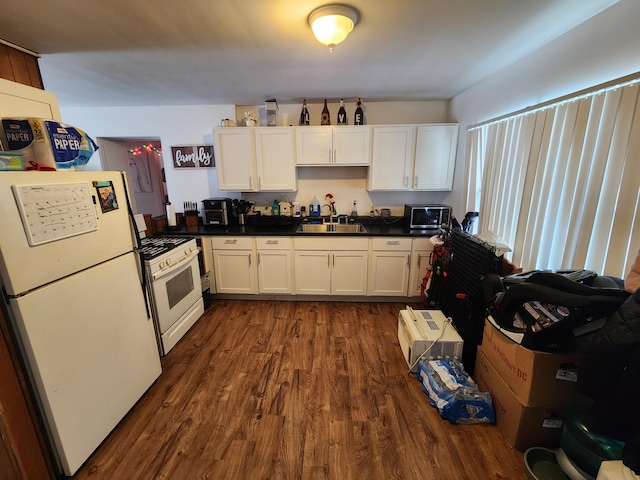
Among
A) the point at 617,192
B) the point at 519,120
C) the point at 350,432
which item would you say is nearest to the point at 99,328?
the point at 350,432

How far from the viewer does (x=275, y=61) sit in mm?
2031

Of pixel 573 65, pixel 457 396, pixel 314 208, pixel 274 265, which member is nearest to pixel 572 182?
pixel 573 65

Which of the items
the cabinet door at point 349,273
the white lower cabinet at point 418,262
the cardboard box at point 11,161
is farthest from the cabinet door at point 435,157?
the cardboard box at point 11,161

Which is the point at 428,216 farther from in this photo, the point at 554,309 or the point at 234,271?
the point at 234,271

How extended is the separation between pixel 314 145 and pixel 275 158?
0.48 meters

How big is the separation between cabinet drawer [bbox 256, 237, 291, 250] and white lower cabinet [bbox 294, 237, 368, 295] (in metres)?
0.10

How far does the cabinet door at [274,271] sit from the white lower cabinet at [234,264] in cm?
8

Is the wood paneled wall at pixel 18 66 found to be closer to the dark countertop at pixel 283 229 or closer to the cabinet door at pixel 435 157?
the dark countertop at pixel 283 229

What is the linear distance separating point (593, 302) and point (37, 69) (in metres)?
3.41

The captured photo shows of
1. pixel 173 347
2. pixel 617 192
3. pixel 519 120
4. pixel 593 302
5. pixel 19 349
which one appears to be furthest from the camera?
pixel 173 347

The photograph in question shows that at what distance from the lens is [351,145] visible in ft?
10.1

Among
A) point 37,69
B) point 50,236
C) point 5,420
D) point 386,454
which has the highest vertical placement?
point 37,69

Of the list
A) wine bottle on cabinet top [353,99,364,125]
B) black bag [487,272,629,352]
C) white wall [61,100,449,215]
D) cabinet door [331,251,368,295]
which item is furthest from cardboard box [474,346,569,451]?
wine bottle on cabinet top [353,99,364,125]

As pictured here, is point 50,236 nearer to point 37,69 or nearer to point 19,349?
point 19,349
